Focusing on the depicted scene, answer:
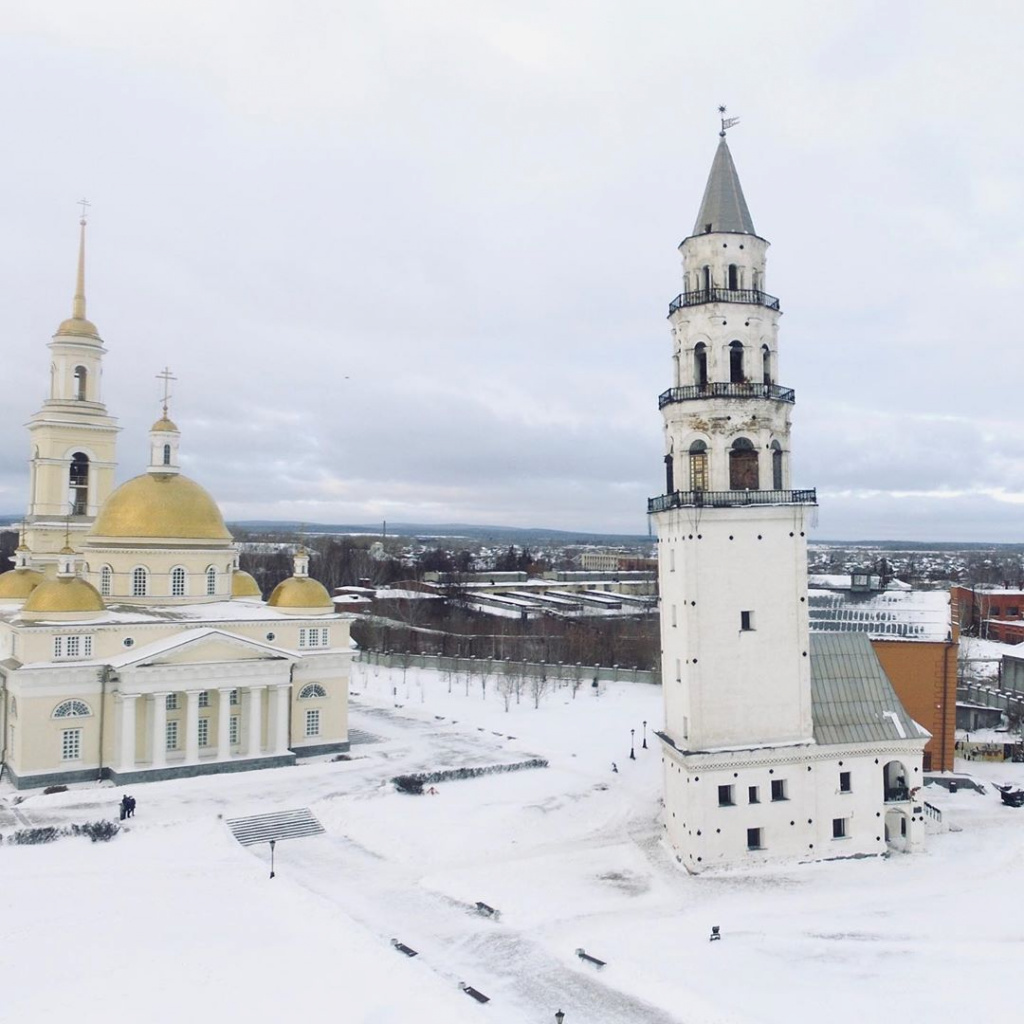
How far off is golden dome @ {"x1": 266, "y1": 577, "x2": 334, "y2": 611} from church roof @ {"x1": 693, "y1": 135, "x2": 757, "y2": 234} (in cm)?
2181

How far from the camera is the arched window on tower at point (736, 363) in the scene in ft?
85.1

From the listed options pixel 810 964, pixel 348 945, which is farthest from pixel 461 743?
Answer: pixel 810 964

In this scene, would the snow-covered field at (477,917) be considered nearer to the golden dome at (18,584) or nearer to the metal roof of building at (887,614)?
the metal roof of building at (887,614)

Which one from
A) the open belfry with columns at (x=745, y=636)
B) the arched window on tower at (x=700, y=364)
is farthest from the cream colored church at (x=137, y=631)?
the arched window on tower at (x=700, y=364)

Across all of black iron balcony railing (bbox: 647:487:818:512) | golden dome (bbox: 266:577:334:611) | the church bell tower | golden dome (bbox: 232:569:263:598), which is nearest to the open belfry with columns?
black iron balcony railing (bbox: 647:487:818:512)

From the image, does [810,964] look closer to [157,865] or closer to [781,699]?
[781,699]

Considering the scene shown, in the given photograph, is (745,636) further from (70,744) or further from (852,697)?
(70,744)

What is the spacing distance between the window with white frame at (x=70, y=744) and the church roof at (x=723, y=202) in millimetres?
28091

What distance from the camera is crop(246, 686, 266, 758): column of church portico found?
116ft

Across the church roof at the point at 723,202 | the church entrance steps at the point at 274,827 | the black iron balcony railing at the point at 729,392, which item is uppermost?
the church roof at the point at 723,202

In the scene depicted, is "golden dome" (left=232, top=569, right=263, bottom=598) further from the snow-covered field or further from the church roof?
the church roof

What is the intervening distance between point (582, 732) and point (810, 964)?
24483 mm

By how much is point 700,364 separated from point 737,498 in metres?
4.30

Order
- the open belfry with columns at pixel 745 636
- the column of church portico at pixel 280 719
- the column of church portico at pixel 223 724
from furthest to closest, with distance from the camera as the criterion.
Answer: the column of church portico at pixel 280 719 → the column of church portico at pixel 223 724 → the open belfry with columns at pixel 745 636
